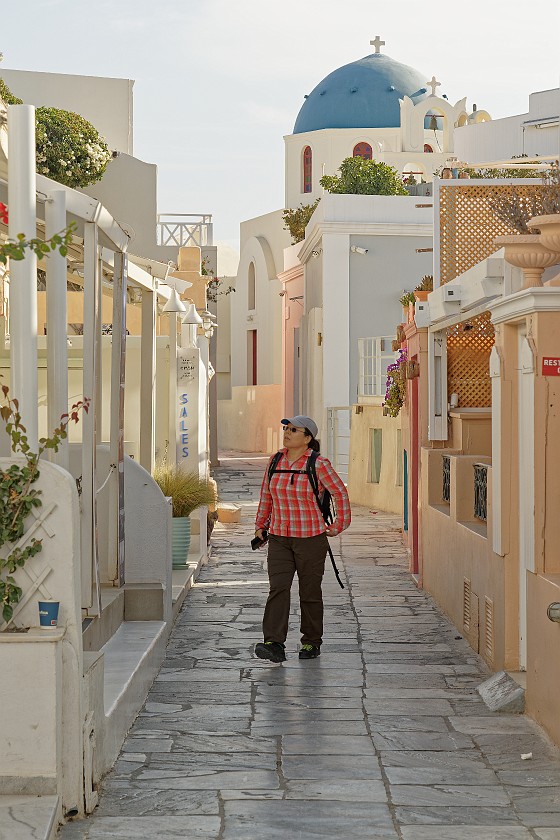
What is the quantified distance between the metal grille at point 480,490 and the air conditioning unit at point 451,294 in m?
1.53

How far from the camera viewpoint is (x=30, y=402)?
523 centimetres

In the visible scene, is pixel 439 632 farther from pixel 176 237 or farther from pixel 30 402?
pixel 176 237

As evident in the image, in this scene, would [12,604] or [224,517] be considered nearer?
[12,604]

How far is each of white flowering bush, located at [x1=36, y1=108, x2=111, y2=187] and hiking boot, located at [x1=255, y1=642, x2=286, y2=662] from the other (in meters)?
19.9

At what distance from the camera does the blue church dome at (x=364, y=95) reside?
4112cm

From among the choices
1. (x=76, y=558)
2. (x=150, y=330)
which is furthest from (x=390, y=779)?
(x=150, y=330)

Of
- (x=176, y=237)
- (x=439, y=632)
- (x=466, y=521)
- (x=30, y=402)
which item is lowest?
(x=439, y=632)

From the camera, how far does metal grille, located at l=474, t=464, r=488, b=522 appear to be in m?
Result: 8.65

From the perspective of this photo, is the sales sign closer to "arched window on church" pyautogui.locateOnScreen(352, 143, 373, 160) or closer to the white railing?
the white railing

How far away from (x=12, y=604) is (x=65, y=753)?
24.4 inches

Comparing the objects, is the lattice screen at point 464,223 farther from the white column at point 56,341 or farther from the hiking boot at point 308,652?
the white column at point 56,341

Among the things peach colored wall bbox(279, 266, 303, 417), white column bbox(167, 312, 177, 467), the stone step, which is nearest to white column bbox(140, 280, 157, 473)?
white column bbox(167, 312, 177, 467)

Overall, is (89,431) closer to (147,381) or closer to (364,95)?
(147,381)

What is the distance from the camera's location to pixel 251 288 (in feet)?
130
